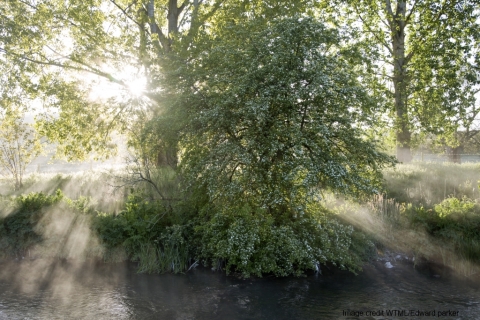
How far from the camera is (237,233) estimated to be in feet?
35.8

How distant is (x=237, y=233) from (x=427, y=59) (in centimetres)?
1218

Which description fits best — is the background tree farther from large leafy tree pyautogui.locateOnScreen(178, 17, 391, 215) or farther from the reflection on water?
large leafy tree pyautogui.locateOnScreen(178, 17, 391, 215)

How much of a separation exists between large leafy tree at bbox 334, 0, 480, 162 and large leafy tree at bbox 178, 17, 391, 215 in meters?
6.27

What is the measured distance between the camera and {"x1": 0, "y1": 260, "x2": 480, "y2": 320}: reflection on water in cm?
945

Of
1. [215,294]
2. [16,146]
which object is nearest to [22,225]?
[215,294]

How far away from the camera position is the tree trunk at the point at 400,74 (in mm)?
18141

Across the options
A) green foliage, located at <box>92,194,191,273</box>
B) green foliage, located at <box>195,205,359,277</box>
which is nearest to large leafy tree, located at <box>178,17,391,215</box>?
green foliage, located at <box>195,205,359,277</box>

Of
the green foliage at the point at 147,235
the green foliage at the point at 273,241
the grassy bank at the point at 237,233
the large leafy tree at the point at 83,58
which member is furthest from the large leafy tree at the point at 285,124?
the large leafy tree at the point at 83,58

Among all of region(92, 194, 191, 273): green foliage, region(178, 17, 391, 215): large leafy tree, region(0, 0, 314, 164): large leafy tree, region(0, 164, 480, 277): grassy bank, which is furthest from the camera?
region(0, 0, 314, 164): large leafy tree

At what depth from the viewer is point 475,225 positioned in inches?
504

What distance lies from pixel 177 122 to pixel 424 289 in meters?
8.19

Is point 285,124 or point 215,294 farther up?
point 285,124

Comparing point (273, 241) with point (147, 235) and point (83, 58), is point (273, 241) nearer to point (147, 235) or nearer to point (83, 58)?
point (147, 235)

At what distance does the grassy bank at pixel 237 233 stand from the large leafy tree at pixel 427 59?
3983mm
